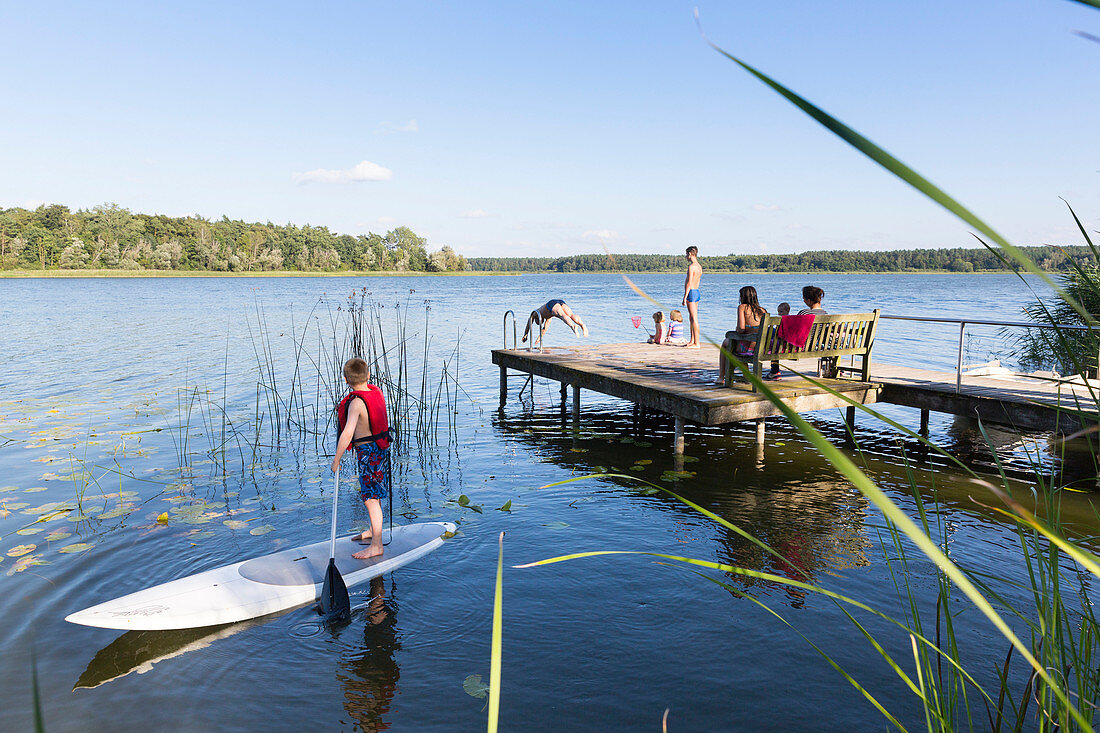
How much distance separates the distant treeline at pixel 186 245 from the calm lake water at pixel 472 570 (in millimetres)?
85201

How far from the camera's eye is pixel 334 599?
5.66m

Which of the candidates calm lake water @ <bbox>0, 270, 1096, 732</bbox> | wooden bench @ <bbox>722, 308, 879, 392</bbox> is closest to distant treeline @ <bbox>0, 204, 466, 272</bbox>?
calm lake water @ <bbox>0, 270, 1096, 732</bbox>

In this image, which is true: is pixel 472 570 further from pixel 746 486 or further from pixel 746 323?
pixel 746 323

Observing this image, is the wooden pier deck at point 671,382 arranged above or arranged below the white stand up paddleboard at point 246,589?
above

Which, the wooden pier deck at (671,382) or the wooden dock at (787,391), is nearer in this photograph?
the wooden dock at (787,391)

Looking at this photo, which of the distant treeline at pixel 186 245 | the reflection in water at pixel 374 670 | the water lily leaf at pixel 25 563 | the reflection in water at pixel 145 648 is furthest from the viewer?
the distant treeline at pixel 186 245

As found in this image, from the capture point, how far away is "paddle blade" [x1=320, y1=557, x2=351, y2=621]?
5.62 meters

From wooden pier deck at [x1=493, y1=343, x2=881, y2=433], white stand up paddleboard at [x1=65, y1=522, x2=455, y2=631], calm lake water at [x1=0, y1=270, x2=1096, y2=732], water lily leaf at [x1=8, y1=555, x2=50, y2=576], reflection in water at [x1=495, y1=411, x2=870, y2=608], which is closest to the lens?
calm lake water at [x1=0, y1=270, x2=1096, y2=732]

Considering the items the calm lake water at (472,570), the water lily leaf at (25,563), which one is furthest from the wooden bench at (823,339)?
the water lily leaf at (25,563)

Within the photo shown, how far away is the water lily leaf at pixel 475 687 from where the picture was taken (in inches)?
191

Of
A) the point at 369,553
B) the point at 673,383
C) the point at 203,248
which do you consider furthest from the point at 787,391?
the point at 203,248

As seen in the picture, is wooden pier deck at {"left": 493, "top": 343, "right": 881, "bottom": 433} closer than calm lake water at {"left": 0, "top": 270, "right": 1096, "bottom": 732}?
No

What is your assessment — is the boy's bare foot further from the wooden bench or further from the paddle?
the wooden bench

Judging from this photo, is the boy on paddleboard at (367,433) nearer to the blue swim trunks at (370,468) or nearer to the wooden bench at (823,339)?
the blue swim trunks at (370,468)
